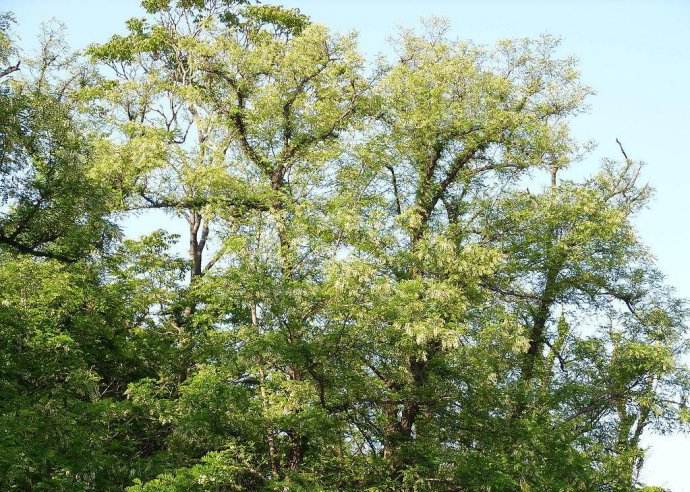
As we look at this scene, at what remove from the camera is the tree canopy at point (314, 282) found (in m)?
15.7

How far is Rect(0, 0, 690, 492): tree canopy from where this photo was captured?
15672 mm

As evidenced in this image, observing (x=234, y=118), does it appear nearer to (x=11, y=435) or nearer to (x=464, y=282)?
(x=464, y=282)

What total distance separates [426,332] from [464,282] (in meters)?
2.42

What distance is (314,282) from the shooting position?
17.7 m

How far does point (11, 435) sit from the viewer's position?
44.3 feet

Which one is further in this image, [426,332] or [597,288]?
[597,288]

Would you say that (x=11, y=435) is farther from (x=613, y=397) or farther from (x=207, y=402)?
(x=613, y=397)

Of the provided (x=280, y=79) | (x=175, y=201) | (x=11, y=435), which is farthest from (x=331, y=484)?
(x=280, y=79)

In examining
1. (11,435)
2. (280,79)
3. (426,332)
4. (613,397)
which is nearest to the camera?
(11,435)

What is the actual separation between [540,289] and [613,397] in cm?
355

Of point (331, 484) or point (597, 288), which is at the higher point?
point (597, 288)

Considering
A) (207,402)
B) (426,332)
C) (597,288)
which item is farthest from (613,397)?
(207,402)

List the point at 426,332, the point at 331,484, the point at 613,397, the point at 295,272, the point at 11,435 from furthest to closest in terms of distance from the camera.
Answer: the point at 613,397 < the point at 295,272 < the point at 331,484 < the point at 426,332 < the point at 11,435

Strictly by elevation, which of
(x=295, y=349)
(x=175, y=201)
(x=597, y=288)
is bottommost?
(x=295, y=349)
